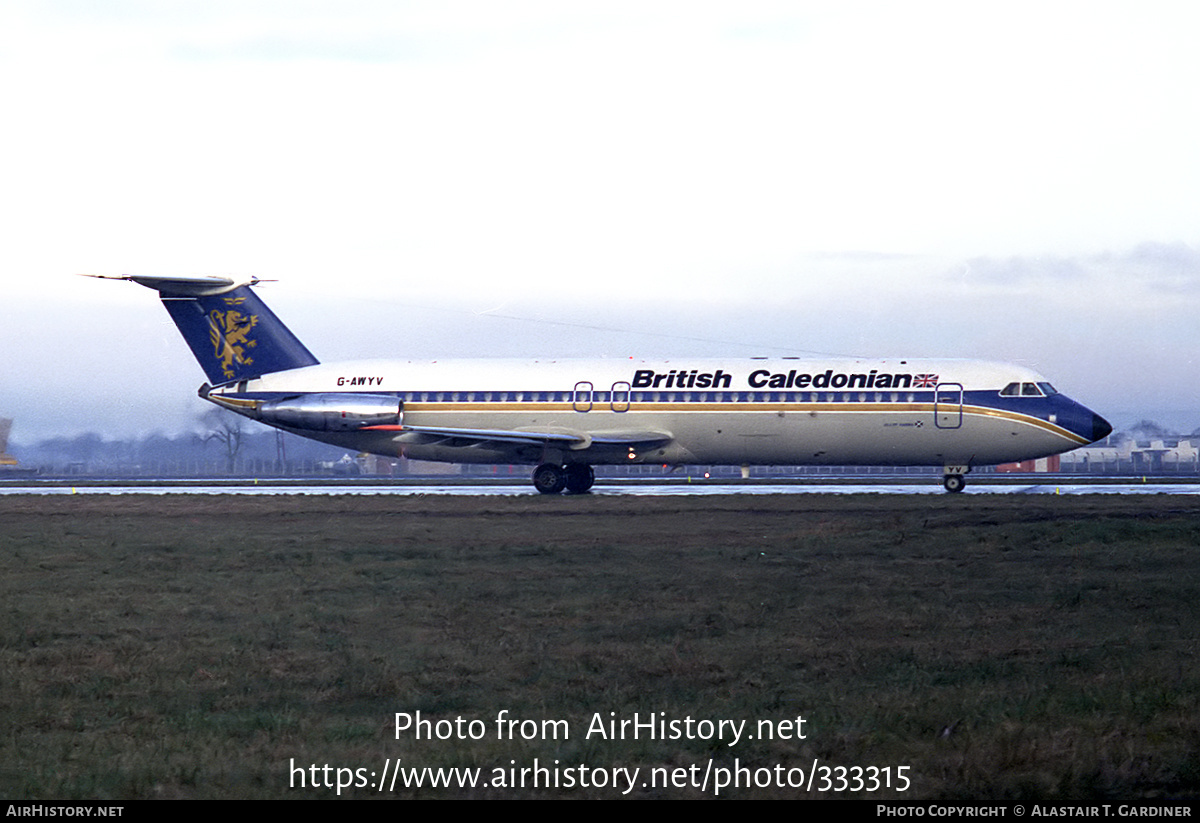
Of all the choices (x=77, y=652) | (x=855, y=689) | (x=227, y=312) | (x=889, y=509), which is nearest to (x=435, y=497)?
(x=227, y=312)

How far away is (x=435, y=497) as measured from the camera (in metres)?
39.6

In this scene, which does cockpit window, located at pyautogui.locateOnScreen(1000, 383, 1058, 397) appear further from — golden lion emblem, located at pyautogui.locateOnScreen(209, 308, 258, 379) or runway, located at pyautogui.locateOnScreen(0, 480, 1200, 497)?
golden lion emblem, located at pyautogui.locateOnScreen(209, 308, 258, 379)

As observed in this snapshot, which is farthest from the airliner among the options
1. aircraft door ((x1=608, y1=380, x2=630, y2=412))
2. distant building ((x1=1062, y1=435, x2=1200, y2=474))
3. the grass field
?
distant building ((x1=1062, y1=435, x2=1200, y2=474))

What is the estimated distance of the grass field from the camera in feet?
30.5

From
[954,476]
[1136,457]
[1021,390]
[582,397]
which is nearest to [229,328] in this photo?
[582,397]

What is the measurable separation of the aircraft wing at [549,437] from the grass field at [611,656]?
575 inches

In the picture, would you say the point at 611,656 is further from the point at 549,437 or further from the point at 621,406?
the point at 621,406

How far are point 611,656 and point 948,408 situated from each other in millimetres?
28698

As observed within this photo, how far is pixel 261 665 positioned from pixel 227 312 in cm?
3314

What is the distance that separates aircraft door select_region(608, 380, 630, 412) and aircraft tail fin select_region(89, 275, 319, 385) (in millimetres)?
11273

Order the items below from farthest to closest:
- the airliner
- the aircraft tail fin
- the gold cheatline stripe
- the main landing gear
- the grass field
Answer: the aircraft tail fin → the main landing gear → the airliner → the gold cheatline stripe → the grass field

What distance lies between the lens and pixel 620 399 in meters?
41.9

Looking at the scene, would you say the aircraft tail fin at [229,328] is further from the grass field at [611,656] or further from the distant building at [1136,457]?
the distant building at [1136,457]
